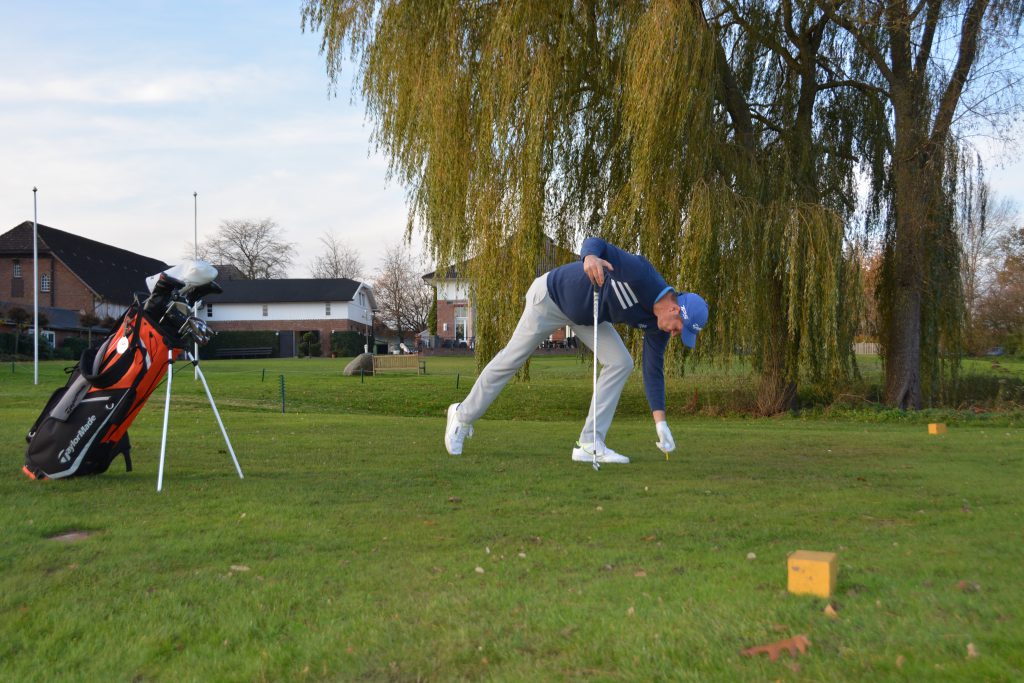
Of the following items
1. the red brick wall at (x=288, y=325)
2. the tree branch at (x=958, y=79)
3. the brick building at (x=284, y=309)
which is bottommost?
the red brick wall at (x=288, y=325)

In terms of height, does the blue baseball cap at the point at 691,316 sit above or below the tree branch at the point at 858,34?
below

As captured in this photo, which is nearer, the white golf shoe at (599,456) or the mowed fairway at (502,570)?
the mowed fairway at (502,570)

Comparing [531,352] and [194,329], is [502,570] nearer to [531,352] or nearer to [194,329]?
[194,329]

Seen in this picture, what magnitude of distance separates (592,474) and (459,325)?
6986cm

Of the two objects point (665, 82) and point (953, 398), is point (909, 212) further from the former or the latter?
point (665, 82)

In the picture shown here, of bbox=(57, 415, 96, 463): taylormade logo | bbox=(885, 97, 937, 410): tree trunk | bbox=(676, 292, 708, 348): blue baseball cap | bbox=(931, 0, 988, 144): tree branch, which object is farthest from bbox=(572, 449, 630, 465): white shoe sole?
Answer: bbox=(931, 0, 988, 144): tree branch

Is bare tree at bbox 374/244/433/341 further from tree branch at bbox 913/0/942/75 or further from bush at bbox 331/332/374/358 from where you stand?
tree branch at bbox 913/0/942/75

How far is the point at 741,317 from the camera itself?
15.4 metres

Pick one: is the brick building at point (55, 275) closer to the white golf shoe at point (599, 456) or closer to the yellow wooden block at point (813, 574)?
the white golf shoe at point (599, 456)

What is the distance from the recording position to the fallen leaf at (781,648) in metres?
2.79

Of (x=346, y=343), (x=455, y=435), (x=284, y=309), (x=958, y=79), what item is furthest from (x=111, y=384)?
(x=284, y=309)

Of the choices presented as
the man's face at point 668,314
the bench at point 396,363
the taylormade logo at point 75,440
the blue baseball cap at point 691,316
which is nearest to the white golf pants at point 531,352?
the man's face at point 668,314

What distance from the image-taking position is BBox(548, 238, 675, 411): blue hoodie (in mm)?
6844

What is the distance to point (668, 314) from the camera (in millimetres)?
6590
